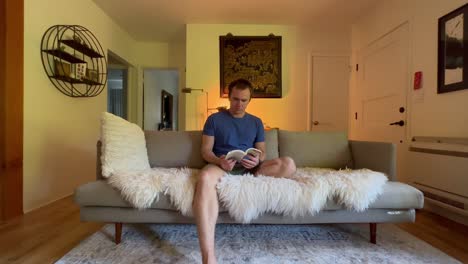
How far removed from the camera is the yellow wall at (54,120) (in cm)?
252

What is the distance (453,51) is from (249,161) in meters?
1.94

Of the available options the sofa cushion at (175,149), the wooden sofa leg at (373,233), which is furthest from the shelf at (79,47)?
the wooden sofa leg at (373,233)

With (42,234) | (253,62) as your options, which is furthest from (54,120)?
(253,62)

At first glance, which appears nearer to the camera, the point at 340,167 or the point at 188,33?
the point at 340,167

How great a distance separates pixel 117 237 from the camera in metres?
1.79

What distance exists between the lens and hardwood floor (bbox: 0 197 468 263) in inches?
65.3

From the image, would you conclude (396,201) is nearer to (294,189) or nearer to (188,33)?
(294,189)

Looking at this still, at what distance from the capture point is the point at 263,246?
5.83ft

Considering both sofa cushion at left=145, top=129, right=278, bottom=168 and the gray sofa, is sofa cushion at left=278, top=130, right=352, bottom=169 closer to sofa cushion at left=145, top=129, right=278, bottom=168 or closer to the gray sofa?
the gray sofa

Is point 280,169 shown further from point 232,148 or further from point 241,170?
point 232,148

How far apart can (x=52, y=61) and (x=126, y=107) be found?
244 cm

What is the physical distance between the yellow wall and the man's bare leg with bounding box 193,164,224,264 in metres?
1.81

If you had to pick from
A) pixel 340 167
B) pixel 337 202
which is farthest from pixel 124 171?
pixel 340 167

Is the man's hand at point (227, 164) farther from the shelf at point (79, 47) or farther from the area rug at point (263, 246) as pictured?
the shelf at point (79, 47)
